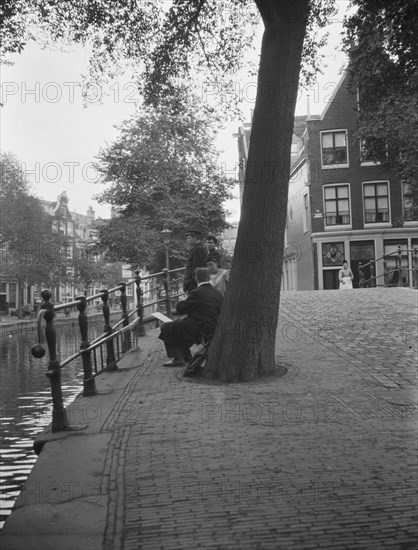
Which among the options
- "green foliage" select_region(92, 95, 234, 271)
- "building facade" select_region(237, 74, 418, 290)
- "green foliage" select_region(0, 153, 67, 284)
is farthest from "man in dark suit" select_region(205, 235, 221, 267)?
"green foliage" select_region(0, 153, 67, 284)

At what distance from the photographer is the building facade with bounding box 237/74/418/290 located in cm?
3416

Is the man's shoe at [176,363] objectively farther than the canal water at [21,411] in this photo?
Yes

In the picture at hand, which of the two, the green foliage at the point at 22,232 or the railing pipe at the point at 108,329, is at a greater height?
the green foliage at the point at 22,232

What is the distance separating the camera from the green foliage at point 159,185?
108 ft

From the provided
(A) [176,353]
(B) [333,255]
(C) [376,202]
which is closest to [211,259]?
(A) [176,353]

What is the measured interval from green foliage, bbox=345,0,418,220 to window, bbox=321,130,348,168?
6276 mm

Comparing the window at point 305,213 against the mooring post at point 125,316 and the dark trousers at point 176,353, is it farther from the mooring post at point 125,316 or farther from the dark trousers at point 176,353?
the dark trousers at point 176,353

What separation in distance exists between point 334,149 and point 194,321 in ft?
95.7

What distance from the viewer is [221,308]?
7.45 meters

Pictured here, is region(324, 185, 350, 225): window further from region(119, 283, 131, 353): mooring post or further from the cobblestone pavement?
the cobblestone pavement

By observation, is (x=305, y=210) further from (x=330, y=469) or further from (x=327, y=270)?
(x=330, y=469)

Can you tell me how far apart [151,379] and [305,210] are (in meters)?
31.5

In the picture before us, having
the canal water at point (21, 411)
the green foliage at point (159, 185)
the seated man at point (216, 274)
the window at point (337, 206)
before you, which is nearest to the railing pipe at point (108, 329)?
the canal water at point (21, 411)

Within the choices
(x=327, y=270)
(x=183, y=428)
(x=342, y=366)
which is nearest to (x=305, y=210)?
(x=327, y=270)
